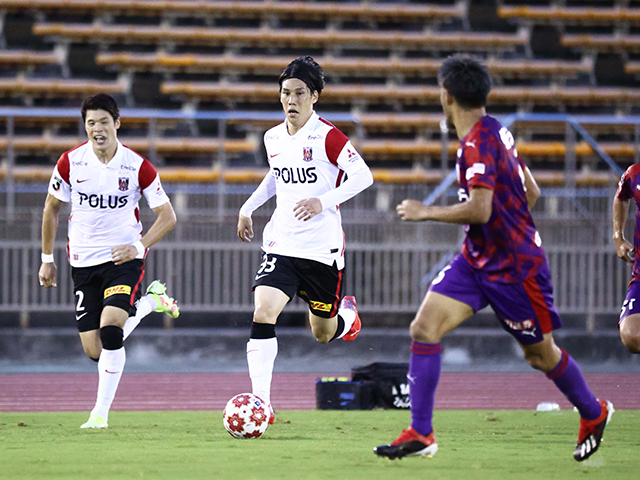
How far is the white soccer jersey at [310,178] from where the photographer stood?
6656mm

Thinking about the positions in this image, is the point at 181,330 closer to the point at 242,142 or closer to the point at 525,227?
the point at 242,142

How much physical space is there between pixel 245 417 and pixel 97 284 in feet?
6.57

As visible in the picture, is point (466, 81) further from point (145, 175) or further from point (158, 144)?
point (158, 144)

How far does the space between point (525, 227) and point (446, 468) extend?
48.6 inches

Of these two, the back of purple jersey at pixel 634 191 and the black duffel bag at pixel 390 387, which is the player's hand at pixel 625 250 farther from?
the black duffel bag at pixel 390 387

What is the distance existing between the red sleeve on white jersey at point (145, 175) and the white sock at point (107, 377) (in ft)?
4.22

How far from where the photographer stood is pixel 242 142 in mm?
17859

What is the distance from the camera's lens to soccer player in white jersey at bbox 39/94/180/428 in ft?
23.3

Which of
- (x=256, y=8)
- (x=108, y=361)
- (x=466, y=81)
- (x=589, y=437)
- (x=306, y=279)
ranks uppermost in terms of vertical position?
(x=256, y=8)

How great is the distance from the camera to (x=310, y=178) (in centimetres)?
670

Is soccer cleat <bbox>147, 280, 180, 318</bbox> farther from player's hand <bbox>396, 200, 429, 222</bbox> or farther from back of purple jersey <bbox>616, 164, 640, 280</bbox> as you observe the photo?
player's hand <bbox>396, 200, 429, 222</bbox>

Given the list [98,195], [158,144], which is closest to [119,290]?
Answer: [98,195]

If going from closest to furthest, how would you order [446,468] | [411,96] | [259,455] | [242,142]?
1. [446,468]
2. [259,455]
3. [242,142]
4. [411,96]

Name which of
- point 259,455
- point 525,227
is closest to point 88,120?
point 259,455
